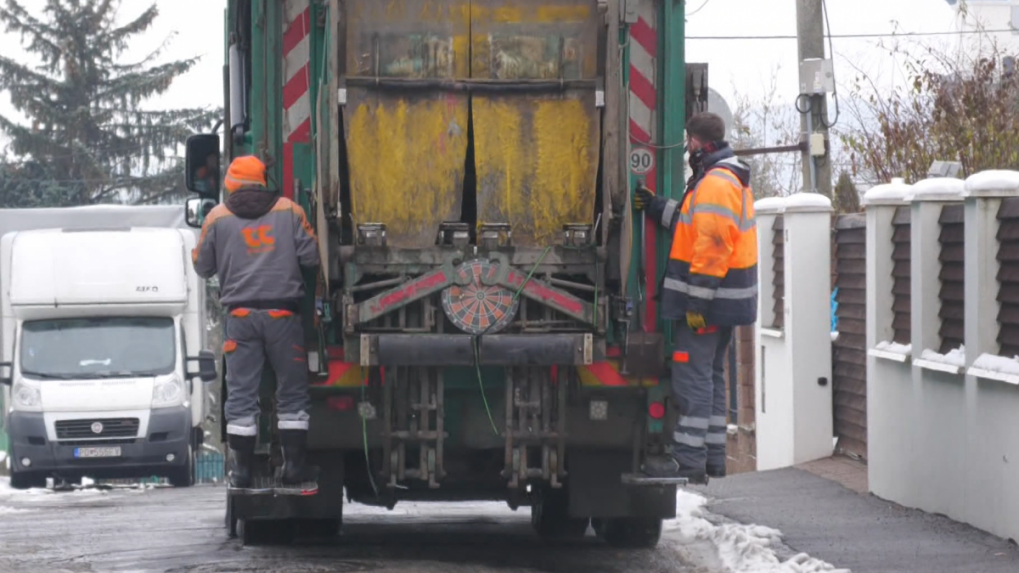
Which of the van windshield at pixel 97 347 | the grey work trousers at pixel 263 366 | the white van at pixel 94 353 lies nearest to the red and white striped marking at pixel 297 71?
the grey work trousers at pixel 263 366

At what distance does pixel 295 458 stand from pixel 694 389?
178cm

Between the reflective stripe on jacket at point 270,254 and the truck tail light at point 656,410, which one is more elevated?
the reflective stripe on jacket at point 270,254

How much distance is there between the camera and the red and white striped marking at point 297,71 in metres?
7.79

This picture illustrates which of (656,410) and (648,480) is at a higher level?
(656,410)

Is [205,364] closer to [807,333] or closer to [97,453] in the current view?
[97,453]

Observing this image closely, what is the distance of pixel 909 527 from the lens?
9.51m

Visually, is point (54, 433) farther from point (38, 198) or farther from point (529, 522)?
point (38, 198)

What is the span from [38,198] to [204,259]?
3742 cm

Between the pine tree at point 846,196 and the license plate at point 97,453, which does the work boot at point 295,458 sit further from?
the license plate at point 97,453

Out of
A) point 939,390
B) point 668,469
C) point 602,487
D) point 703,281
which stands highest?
point 703,281

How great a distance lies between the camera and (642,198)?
25.7 feet

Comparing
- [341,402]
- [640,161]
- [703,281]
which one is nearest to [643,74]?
[640,161]

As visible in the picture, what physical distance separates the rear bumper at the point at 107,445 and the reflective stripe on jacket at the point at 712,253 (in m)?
12.6

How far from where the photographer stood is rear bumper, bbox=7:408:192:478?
63.7ft
